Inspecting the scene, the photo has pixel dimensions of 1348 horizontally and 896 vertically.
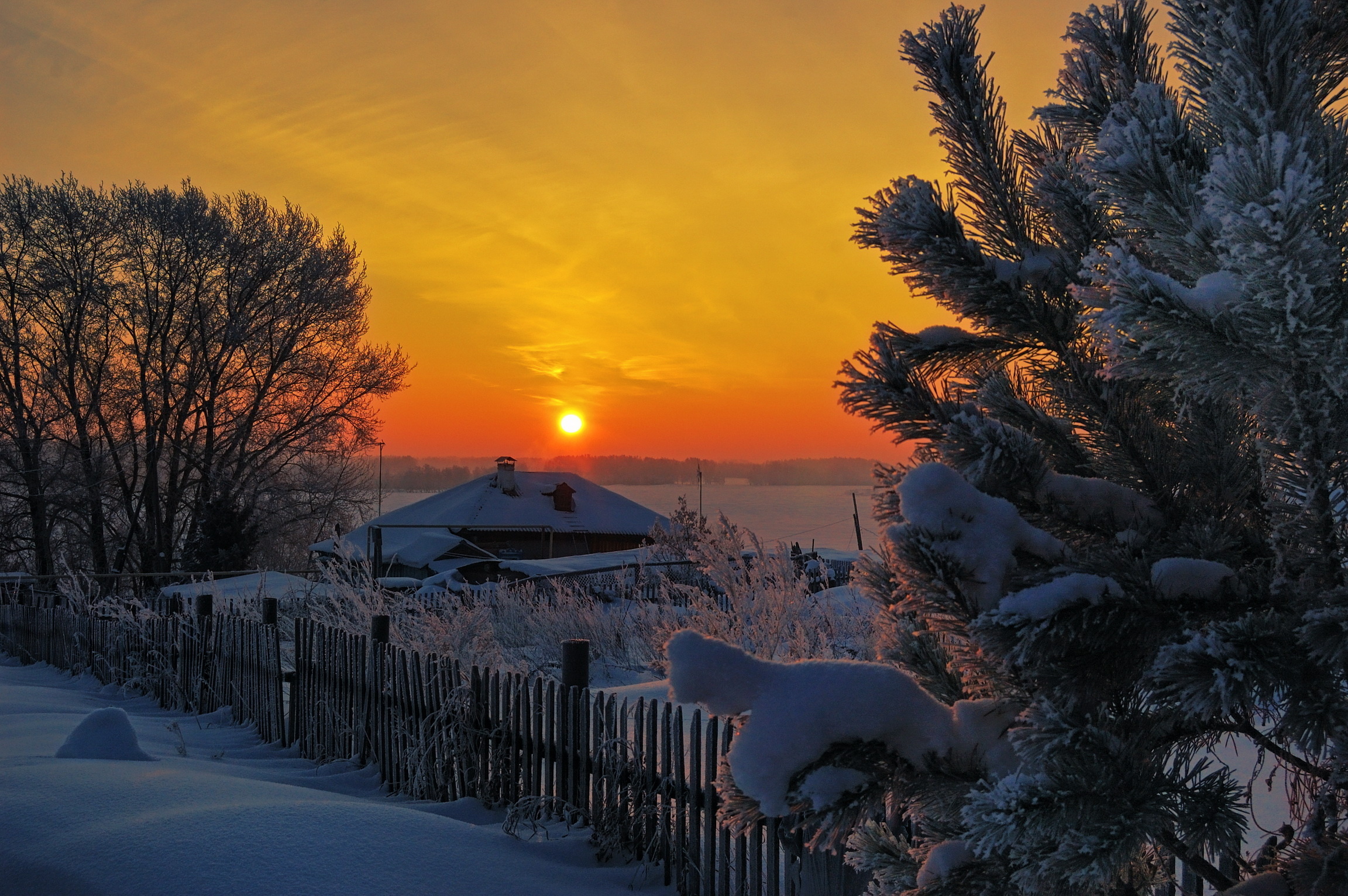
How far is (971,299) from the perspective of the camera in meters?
1.62

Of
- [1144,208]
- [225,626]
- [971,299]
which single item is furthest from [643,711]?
[225,626]

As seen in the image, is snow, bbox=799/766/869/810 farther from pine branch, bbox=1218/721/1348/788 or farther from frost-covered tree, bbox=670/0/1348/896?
pine branch, bbox=1218/721/1348/788

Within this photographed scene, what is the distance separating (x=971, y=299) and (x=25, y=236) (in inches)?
1083

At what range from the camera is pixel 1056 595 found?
1.20 m

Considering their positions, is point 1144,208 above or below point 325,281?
below

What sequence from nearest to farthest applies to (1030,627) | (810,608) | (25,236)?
1. (1030,627)
2. (810,608)
3. (25,236)

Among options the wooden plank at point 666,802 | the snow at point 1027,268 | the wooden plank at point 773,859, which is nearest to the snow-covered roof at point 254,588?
the wooden plank at point 666,802

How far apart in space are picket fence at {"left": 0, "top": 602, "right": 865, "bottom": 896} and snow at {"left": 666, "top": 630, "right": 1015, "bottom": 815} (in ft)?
0.81

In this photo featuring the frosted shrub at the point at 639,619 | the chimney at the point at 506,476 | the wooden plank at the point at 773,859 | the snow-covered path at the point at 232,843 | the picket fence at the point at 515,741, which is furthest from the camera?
the chimney at the point at 506,476

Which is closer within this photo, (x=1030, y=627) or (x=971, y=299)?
(x=1030, y=627)

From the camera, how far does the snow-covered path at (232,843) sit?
129 inches

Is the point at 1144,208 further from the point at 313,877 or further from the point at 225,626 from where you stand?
the point at 225,626

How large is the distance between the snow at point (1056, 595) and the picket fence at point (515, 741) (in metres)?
0.68

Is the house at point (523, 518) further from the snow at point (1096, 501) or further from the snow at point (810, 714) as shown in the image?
the snow at point (1096, 501)
